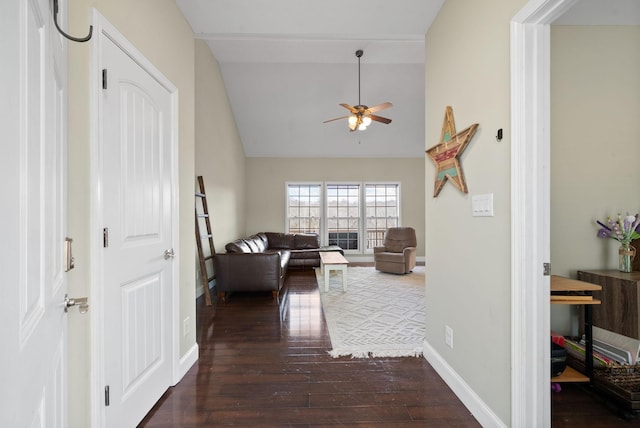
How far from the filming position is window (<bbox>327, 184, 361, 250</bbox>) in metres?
8.16

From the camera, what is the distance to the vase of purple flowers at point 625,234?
2.09m

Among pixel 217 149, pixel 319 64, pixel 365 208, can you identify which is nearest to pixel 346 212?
pixel 365 208

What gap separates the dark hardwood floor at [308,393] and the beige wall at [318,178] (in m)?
5.03

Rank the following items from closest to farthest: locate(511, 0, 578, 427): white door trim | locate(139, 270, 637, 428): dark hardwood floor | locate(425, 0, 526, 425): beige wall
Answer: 1. locate(511, 0, 578, 427): white door trim
2. locate(425, 0, 526, 425): beige wall
3. locate(139, 270, 637, 428): dark hardwood floor

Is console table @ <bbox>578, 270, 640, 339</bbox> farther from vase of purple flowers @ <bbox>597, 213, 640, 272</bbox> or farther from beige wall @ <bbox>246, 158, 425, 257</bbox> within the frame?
beige wall @ <bbox>246, 158, 425, 257</bbox>

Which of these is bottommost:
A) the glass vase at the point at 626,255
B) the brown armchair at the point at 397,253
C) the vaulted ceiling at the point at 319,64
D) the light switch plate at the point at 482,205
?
the brown armchair at the point at 397,253

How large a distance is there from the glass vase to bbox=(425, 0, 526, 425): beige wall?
3.84ft

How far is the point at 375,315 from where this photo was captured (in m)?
3.69

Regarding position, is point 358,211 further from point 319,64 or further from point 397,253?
Answer: point 319,64

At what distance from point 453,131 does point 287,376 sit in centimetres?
217

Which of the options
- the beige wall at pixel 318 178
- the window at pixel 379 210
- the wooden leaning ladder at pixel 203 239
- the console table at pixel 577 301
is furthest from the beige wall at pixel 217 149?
the console table at pixel 577 301

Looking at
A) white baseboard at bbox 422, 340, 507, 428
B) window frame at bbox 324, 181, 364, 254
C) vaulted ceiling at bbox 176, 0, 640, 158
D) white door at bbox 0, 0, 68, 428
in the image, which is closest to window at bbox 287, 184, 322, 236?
window frame at bbox 324, 181, 364, 254

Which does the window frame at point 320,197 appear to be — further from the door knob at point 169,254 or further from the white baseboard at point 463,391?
the door knob at point 169,254

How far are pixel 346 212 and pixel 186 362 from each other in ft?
20.3
